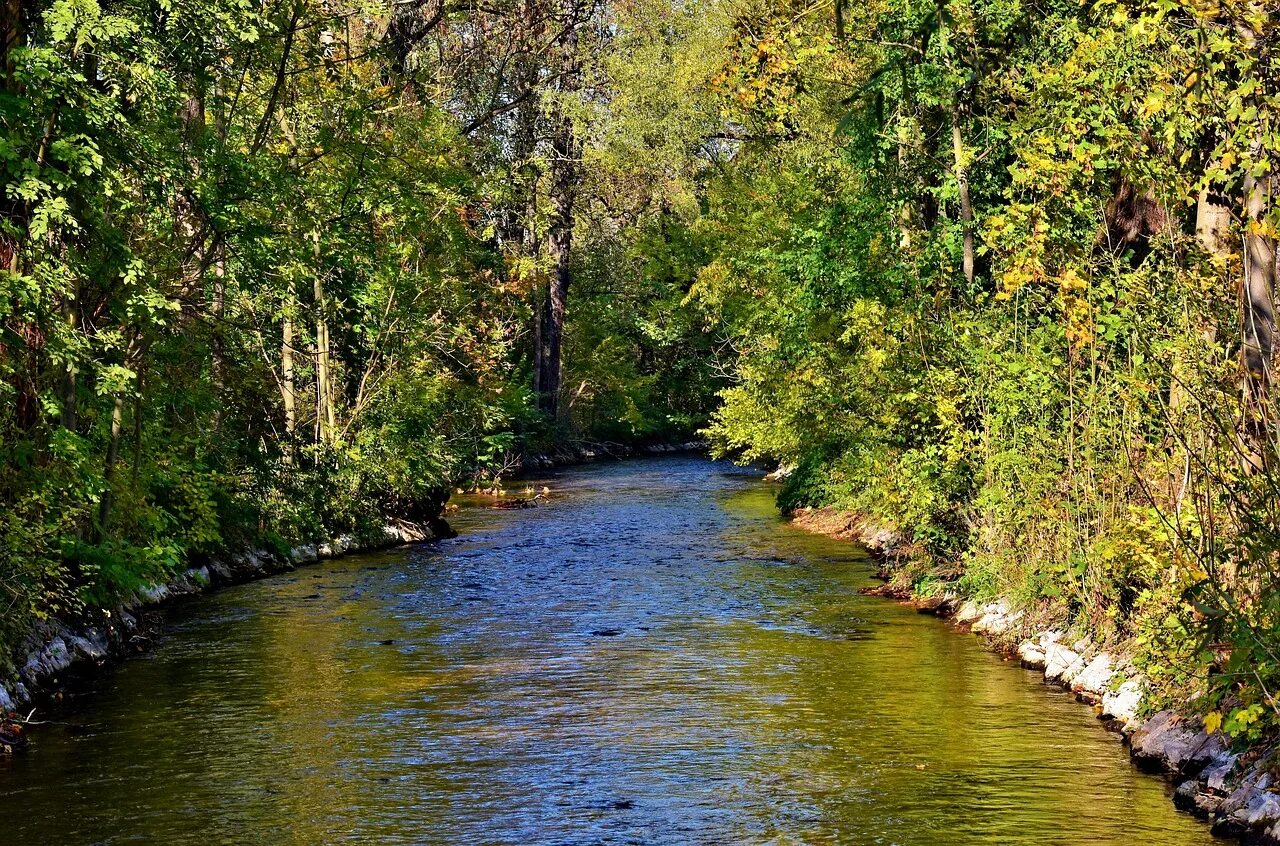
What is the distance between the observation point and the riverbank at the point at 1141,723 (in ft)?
30.8

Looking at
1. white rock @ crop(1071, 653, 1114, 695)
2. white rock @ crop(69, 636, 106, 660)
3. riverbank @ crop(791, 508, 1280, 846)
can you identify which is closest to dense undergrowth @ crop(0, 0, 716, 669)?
white rock @ crop(69, 636, 106, 660)

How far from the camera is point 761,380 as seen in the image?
32.2m

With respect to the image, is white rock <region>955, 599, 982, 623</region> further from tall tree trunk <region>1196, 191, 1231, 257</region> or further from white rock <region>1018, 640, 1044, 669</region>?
tall tree trunk <region>1196, 191, 1231, 257</region>

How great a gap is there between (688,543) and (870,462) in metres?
5.60

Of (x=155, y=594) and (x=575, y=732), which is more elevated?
(x=155, y=594)

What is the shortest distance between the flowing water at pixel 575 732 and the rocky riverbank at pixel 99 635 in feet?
1.20

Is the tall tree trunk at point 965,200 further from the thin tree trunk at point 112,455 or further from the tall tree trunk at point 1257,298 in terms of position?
the thin tree trunk at point 112,455

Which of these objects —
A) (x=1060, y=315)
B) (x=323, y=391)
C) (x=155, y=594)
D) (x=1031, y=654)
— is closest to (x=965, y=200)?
(x=1060, y=315)

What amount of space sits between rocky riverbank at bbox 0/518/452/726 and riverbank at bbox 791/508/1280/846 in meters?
9.64

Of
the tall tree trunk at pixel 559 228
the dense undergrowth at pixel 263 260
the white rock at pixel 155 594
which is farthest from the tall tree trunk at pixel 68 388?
the tall tree trunk at pixel 559 228

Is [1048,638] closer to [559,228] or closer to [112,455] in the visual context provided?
[112,455]

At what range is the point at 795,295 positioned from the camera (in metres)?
28.4

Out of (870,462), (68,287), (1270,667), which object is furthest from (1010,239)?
(68,287)

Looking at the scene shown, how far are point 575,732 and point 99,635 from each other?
659 centimetres
